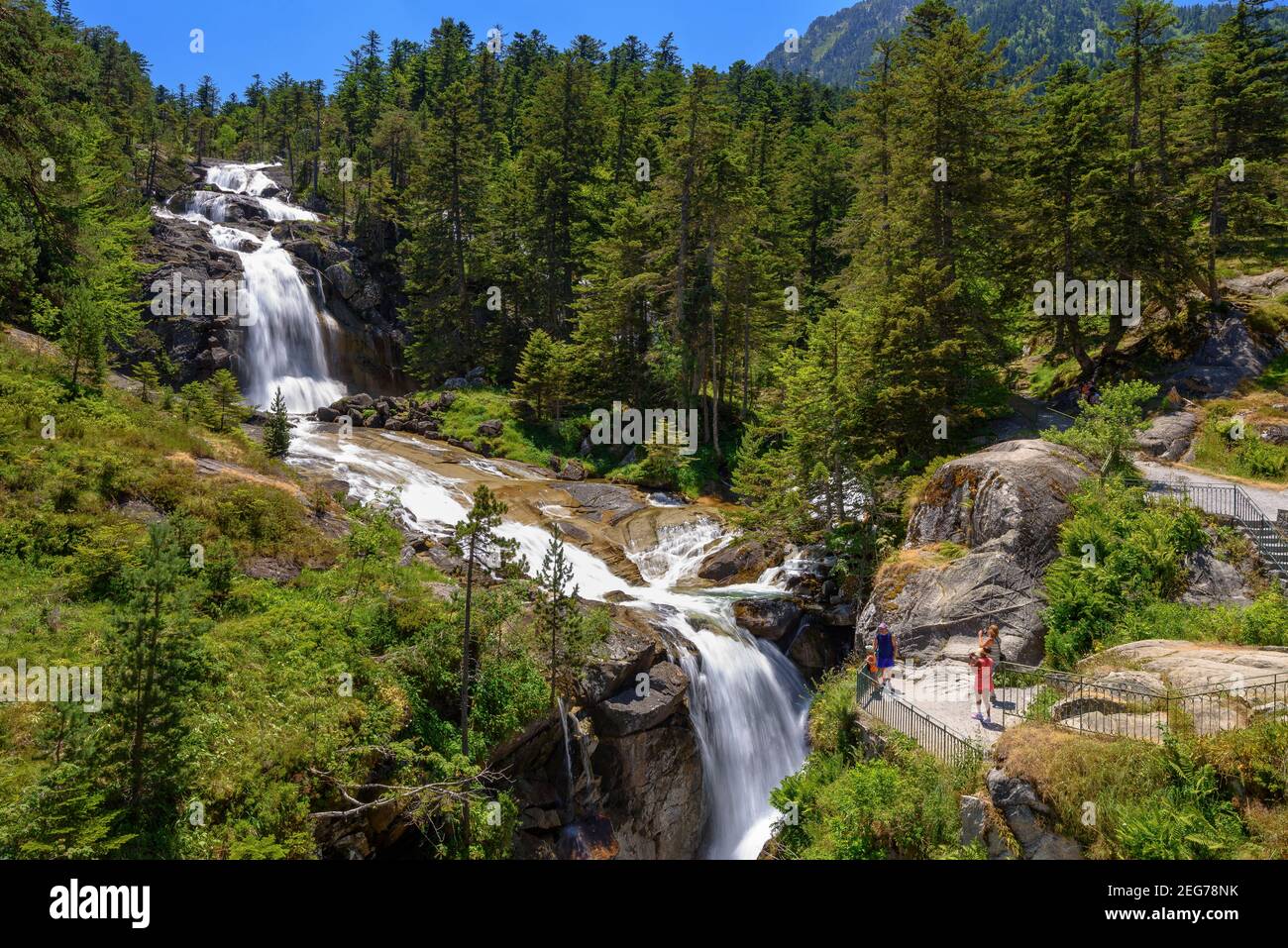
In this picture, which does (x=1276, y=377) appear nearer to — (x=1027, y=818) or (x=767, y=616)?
→ (x=767, y=616)

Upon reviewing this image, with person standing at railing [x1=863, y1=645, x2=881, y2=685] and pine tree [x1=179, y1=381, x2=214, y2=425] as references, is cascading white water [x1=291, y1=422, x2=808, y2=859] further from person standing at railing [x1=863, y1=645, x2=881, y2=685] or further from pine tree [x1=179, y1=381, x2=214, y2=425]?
pine tree [x1=179, y1=381, x2=214, y2=425]

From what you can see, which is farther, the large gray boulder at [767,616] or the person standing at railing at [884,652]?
the large gray boulder at [767,616]

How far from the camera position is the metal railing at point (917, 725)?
12.2 metres

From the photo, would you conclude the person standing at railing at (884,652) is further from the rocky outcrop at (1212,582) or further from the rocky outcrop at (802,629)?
the rocky outcrop at (1212,582)

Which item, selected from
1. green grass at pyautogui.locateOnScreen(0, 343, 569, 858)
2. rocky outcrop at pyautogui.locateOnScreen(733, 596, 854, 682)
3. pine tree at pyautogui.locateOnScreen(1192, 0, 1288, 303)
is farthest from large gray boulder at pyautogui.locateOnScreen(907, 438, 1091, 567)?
pine tree at pyautogui.locateOnScreen(1192, 0, 1288, 303)

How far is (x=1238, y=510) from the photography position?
55.0ft

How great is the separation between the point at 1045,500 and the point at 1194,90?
26.5 meters

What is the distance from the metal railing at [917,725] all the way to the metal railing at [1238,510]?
8.24 meters

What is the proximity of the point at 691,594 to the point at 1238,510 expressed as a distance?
13.7 m

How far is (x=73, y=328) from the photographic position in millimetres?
17062

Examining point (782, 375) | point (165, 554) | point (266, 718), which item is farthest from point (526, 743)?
point (782, 375)

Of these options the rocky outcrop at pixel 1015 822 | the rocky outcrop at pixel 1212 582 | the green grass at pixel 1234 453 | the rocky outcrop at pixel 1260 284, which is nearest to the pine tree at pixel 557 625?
→ the rocky outcrop at pixel 1015 822
